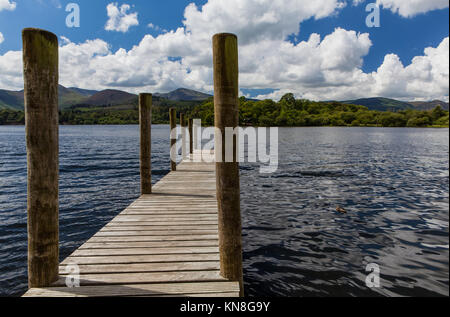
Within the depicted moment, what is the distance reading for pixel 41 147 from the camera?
11.9 ft

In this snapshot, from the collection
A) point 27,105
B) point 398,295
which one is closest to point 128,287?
point 27,105

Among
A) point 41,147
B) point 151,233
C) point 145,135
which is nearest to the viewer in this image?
point 41,147

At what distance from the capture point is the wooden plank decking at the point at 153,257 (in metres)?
3.86

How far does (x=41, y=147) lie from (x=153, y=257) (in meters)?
2.38

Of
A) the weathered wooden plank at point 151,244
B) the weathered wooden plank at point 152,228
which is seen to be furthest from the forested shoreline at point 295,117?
the weathered wooden plank at point 151,244

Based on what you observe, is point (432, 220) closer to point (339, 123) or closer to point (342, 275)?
point (342, 275)

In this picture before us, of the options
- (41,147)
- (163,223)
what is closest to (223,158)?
(41,147)

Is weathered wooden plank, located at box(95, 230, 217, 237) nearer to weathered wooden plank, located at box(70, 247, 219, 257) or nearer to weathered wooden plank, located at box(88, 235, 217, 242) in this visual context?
weathered wooden plank, located at box(88, 235, 217, 242)

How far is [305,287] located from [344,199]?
303 inches

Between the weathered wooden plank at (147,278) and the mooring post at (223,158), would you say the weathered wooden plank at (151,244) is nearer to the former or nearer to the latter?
the weathered wooden plank at (147,278)

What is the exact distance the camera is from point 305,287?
5660 mm

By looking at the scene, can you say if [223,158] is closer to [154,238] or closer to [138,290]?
[138,290]

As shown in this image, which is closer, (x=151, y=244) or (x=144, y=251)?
(x=144, y=251)

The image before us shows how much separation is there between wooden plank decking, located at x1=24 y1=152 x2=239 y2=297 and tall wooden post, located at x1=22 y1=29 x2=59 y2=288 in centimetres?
43
